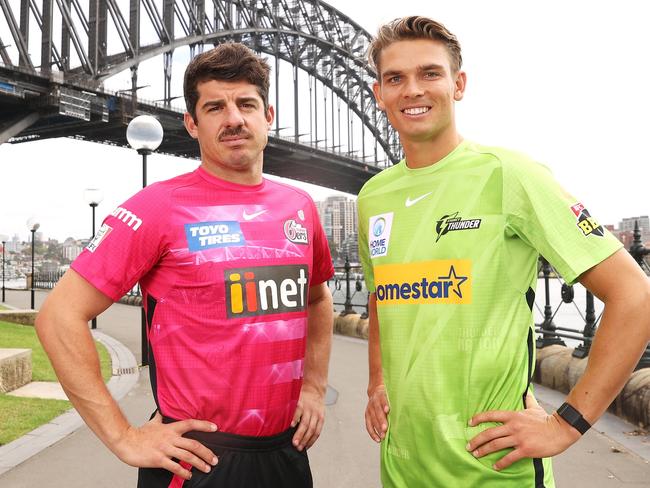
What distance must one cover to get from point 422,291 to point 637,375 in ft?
12.2

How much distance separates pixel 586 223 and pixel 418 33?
2.44ft

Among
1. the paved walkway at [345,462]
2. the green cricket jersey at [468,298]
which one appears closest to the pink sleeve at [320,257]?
the green cricket jersey at [468,298]

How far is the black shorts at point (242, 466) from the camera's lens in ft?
6.06

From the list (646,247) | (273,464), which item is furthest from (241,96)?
(646,247)

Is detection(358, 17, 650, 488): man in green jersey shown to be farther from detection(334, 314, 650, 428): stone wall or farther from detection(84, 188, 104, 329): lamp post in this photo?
detection(84, 188, 104, 329): lamp post

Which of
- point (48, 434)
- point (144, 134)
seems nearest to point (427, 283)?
point (48, 434)

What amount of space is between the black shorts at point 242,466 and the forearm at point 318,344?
12.2 inches

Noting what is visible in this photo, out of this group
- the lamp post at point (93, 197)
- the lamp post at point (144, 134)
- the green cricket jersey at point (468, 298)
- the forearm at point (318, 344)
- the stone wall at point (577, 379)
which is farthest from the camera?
the lamp post at point (93, 197)

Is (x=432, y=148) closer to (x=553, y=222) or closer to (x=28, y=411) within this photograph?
(x=553, y=222)

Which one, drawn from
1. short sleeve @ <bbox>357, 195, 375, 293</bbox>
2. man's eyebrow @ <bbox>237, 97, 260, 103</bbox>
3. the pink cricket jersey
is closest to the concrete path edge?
the pink cricket jersey

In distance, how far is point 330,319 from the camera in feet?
8.26

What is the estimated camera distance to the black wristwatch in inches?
61.5

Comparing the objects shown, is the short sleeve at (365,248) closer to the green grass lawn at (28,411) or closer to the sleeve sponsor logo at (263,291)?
the sleeve sponsor logo at (263,291)

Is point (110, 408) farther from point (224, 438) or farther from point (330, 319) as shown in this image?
point (330, 319)
